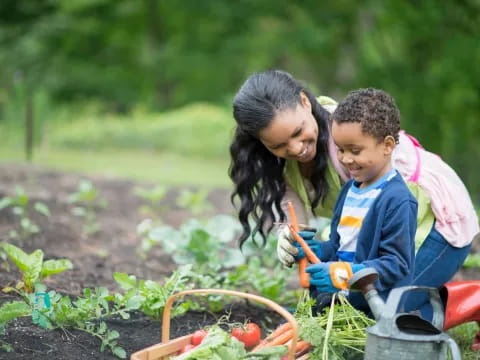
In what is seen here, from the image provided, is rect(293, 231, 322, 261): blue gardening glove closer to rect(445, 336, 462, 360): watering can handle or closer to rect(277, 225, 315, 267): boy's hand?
rect(277, 225, 315, 267): boy's hand

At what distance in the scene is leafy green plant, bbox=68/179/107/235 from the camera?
5066 millimetres

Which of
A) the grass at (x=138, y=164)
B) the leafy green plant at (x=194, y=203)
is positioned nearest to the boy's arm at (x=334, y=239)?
the leafy green plant at (x=194, y=203)

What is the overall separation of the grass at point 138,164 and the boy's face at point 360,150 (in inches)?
219

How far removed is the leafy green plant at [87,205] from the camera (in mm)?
5066

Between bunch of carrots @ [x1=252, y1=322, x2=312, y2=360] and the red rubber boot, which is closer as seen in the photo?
bunch of carrots @ [x1=252, y1=322, x2=312, y2=360]

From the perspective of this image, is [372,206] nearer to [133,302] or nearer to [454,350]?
[454,350]

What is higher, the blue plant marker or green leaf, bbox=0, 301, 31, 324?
green leaf, bbox=0, 301, 31, 324

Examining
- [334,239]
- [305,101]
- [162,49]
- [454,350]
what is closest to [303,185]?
[305,101]

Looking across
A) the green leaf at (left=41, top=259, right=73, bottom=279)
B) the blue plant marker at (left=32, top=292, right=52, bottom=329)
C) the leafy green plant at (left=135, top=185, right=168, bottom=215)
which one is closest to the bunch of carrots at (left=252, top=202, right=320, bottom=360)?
the blue plant marker at (left=32, top=292, right=52, bottom=329)

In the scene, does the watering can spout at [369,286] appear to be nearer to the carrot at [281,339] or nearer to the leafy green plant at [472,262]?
the carrot at [281,339]

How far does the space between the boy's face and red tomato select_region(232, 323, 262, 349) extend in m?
0.71

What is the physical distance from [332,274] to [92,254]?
2429mm

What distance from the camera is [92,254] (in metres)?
4.39

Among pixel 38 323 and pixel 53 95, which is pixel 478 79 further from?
pixel 53 95
